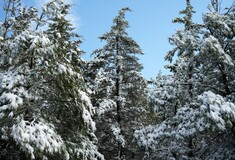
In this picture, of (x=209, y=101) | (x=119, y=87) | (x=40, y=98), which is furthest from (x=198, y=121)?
(x=119, y=87)

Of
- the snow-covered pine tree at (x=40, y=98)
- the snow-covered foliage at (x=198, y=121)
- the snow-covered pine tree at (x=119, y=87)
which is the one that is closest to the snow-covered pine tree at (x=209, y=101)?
the snow-covered foliage at (x=198, y=121)

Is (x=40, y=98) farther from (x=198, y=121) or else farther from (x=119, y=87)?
(x=119, y=87)

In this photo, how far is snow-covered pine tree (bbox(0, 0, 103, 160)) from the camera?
22.4ft

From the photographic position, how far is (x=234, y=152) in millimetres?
8516

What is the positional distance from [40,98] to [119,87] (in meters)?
8.01

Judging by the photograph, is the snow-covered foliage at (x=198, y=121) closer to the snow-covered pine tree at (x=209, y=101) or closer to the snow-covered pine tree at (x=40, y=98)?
the snow-covered pine tree at (x=209, y=101)

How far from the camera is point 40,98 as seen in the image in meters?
8.47

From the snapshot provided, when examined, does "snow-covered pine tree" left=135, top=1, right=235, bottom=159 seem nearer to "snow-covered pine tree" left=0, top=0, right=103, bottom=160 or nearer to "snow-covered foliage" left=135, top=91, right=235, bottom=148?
"snow-covered foliage" left=135, top=91, right=235, bottom=148

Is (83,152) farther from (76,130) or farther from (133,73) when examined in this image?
(133,73)

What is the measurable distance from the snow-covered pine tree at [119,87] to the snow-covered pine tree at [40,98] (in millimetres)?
5452

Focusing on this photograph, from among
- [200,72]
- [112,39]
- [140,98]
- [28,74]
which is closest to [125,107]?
[140,98]

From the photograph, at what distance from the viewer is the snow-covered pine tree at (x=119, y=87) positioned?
14.9 metres

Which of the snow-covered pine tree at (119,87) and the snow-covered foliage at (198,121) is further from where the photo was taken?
the snow-covered pine tree at (119,87)

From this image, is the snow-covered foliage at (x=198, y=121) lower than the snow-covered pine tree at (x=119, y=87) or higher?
lower
